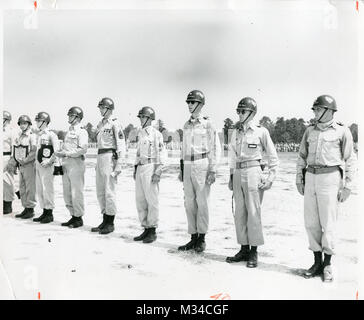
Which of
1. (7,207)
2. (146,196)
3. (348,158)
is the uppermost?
(348,158)

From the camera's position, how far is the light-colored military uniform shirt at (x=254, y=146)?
4422 millimetres

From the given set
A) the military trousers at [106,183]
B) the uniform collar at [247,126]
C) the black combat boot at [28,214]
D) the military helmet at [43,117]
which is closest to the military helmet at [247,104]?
the uniform collar at [247,126]

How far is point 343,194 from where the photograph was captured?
4.20m

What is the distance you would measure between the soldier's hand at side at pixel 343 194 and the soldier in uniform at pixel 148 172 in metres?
2.02

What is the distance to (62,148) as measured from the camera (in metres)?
5.56

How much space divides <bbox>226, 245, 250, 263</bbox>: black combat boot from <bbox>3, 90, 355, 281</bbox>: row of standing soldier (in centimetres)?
1

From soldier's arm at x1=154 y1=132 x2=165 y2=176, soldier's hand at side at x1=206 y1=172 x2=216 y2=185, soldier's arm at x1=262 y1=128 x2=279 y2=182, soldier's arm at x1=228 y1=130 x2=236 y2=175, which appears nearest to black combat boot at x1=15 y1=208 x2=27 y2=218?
soldier's arm at x1=154 y1=132 x2=165 y2=176

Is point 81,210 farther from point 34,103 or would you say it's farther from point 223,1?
point 223,1

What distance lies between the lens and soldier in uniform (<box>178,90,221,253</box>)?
4.75 m

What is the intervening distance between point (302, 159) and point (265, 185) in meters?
0.49

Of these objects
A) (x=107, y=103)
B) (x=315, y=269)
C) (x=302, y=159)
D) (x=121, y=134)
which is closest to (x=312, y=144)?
(x=302, y=159)

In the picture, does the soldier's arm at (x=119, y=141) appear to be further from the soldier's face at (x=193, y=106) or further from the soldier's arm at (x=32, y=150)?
the soldier's arm at (x=32, y=150)

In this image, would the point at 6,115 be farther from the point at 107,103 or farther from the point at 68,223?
the point at 68,223
